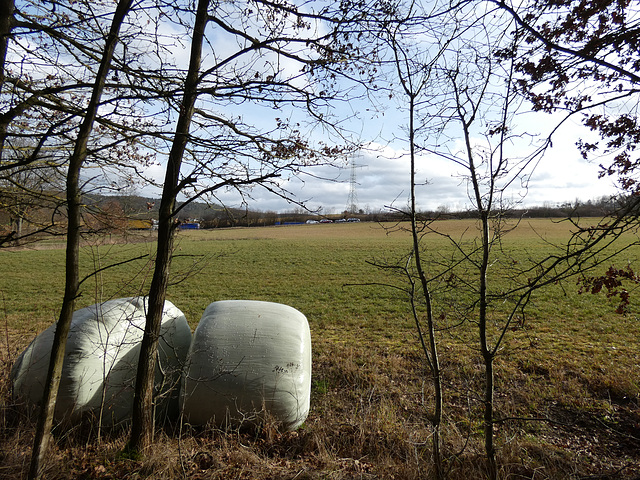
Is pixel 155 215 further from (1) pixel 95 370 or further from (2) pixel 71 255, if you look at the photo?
(1) pixel 95 370

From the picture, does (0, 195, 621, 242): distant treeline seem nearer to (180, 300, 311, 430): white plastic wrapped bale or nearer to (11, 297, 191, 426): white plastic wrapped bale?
(11, 297, 191, 426): white plastic wrapped bale

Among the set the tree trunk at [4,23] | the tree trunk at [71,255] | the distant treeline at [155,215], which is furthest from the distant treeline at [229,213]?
the tree trunk at [4,23]

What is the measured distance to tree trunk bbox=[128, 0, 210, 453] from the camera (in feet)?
13.3

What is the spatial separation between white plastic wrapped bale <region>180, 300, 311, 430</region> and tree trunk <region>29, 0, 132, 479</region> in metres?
1.51

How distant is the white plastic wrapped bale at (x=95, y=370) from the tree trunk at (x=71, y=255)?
1142 mm

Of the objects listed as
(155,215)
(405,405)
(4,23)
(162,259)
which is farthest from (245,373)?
(4,23)

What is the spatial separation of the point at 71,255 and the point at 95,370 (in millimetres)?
2282

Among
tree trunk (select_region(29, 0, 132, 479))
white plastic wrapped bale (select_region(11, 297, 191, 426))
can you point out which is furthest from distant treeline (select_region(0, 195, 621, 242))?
white plastic wrapped bale (select_region(11, 297, 191, 426))

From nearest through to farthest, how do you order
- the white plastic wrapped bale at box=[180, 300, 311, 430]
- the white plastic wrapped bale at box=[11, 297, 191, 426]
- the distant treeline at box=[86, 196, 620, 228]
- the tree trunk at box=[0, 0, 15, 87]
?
the tree trunk at box=[0, 0, 15, 87], the distant treeline at box=[86, 196, 620, 228], the white plastic wrapped bale at box=[11, 297, 191, 426], the white plastic wrapped bale at box=[180, 300, 311, 430]

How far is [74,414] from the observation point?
4621 millimetres

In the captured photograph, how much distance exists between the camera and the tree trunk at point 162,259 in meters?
4.04

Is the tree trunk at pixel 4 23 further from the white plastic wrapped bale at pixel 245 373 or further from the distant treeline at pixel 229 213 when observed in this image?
the white plastic wrapped bale at pixel 245 373

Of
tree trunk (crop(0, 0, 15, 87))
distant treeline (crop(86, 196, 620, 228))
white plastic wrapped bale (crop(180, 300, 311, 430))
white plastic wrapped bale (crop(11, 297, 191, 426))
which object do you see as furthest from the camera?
white plastic wrapped bale (crop(180, 300, 311, 430))

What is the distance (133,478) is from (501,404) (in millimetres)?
5597
